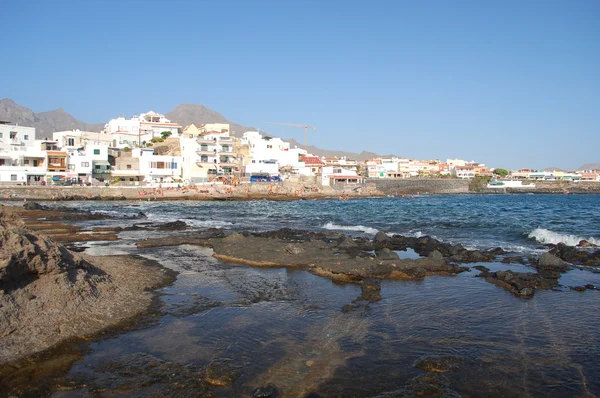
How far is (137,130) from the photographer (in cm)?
10875

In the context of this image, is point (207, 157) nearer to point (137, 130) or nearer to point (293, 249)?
point (137, 130)

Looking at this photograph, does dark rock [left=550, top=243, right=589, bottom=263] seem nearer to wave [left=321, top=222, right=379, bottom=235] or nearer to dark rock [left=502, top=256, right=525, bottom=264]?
dark rock [left=502, top=256, right=525, bottom=264]

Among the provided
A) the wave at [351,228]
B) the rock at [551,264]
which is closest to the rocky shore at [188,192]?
the wave at [351,228]

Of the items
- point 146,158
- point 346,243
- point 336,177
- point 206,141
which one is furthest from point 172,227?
point 336,177

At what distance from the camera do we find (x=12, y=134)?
72.4 m

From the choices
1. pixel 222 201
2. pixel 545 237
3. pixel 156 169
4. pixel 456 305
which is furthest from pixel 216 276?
pixel 156 169

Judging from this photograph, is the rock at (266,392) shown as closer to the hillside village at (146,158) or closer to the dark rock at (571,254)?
the dark rock at (571,254)

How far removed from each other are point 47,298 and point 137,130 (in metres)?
106

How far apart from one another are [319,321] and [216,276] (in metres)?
→ 6.22

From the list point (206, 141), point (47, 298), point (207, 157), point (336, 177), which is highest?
point (206, 141)

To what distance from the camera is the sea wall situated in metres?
108

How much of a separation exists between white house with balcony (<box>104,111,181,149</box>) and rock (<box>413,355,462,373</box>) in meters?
94.1

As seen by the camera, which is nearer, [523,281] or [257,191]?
[523,281]

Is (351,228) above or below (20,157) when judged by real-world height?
below
